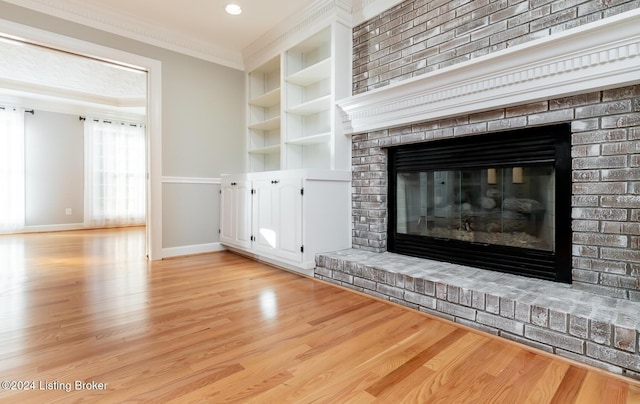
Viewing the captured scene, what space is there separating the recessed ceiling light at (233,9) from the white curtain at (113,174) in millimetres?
4855

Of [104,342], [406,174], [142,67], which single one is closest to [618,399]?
[406,174]

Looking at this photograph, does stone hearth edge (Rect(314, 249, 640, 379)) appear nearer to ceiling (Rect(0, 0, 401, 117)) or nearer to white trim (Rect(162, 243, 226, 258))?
white trim (Rect(162, 243, 226, 258))

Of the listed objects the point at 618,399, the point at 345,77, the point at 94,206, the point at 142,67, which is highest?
the point at 142,67

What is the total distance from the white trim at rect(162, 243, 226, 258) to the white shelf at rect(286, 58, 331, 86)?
2157 mm

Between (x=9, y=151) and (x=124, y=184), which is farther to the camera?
(x=124, y=184)

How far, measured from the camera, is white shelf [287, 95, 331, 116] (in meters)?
3.11

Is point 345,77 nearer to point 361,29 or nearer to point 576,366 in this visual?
point 361,29

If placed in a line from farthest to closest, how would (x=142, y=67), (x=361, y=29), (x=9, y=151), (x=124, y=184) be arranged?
(x=124, y=184)
(x=9, y=151)
(x=142, y=67)
(x=361, y=29)

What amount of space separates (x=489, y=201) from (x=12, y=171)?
740 centimetres

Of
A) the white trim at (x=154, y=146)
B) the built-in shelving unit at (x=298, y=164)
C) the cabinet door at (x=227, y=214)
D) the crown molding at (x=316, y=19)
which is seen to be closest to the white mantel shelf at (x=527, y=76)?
the built-in shelving unit at (x=298, y=164)

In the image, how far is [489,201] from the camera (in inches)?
90.3

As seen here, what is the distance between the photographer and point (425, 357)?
1.43 metres

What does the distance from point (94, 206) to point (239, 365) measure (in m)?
6.51

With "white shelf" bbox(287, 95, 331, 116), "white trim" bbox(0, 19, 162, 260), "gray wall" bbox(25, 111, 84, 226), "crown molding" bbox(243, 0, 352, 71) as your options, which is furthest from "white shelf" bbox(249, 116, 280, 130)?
"gray wall" bbox(25, 111, 84, 226)
